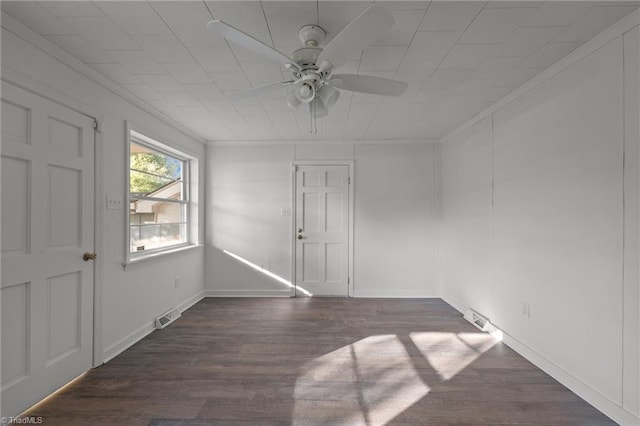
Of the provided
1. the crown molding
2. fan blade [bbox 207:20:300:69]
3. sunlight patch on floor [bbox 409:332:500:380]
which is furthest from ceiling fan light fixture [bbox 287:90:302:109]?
sunlight patch on floor [bbox 409:332:500:380]

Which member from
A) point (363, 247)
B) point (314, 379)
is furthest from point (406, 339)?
point (363, 247)

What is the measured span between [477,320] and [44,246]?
3.94 metres

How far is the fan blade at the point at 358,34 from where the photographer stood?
1278 mm

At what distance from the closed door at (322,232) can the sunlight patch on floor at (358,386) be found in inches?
67.7

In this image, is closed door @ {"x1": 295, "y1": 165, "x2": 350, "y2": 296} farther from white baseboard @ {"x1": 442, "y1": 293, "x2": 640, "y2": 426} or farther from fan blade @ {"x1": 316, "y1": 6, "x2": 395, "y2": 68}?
fan blade @ {"x1": 316, "y1": 6, "x2": 395, "y2": 68}

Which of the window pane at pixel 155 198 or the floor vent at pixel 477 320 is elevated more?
the window pane at pixel 155 198

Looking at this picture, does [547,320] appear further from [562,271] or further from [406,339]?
[406,339]

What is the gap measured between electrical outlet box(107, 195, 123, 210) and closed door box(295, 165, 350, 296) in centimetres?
233

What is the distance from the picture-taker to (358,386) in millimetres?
2125

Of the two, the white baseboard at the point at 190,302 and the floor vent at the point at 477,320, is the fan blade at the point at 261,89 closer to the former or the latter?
the white baseboard at the point at 190,302

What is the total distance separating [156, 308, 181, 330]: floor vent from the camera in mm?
3138

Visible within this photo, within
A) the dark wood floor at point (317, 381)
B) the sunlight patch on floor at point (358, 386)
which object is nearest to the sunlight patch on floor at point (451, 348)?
the dark wood floor at point (317, 381)

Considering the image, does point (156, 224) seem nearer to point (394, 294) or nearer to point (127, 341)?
point (127, 341)

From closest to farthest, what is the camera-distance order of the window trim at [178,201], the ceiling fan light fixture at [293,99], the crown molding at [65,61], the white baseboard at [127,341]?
the crown molding at [65,61]
the ceiling fan light fixture at [293,99]
the white baseboard at [127,341]
the window trim at [178,201]
